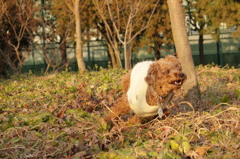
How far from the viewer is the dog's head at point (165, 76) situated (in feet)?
12.9

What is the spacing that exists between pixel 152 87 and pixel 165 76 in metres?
0.26

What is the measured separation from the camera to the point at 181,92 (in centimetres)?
702

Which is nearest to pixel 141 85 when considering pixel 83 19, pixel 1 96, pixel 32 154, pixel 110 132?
pixel 110 132

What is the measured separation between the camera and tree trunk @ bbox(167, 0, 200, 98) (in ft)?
21.3

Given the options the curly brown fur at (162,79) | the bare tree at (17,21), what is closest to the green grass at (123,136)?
the curly brown fur at (162,79)

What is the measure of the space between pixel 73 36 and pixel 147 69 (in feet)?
64.2

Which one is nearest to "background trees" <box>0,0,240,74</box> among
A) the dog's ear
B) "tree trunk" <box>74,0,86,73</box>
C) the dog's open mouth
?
"tree trunk" <box>74,0,86,73</box>

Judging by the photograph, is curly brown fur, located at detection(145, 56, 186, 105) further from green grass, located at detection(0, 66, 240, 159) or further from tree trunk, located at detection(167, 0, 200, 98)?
tree trunk, located at detection(167, 0, 200, 98)

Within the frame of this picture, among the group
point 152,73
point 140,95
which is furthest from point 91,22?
point 152,73

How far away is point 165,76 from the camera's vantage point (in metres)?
4.08

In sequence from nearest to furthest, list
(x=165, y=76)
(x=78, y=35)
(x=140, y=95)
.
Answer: (x=165, y=76) → (x=140, y=95) → (x=78, y=35)

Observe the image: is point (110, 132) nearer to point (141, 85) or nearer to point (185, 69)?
point (141, 85)

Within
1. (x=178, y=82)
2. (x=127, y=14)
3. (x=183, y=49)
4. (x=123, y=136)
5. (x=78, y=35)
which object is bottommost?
(x=123, y=136)

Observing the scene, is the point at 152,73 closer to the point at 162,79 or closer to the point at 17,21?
the point at 162,79
